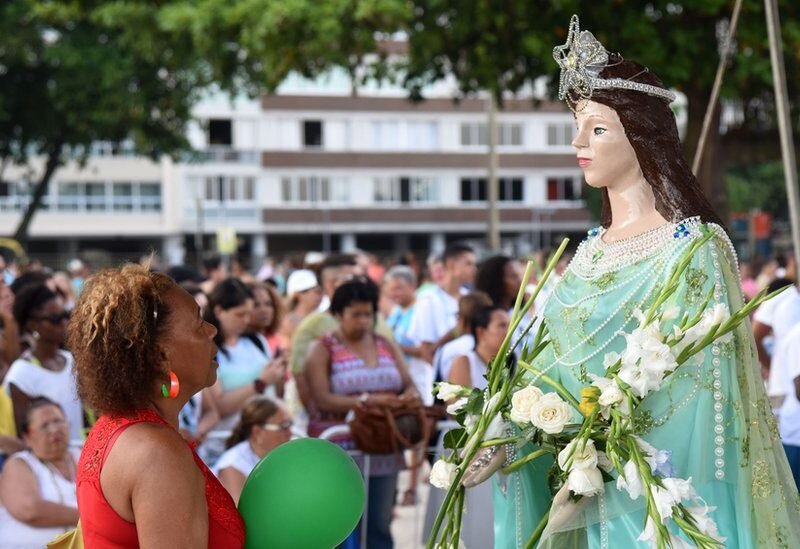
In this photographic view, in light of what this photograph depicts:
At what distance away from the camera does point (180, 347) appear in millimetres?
2996

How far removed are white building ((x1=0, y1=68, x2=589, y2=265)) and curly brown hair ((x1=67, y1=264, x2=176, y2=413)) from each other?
49.1m

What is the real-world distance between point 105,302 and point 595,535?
4.75 ft

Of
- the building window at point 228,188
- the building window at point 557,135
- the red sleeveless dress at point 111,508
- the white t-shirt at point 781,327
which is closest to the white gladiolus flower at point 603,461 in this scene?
the red sleeveless dress at point 111,508

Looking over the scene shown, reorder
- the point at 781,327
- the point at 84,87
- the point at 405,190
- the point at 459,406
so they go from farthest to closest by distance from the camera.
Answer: the point at 405,190
the point at 84,87
the point at 781,327
the point at 459,406

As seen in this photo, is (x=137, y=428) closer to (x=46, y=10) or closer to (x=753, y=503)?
(x=753, y=503)

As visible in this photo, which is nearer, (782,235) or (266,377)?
(266,377)

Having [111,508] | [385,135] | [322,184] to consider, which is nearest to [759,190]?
[385,135]

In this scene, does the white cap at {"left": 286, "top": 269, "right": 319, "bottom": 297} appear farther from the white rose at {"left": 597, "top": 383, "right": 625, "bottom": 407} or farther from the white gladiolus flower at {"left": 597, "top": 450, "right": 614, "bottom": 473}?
the white rose at {"left": 597, "top": 383, "right": 625, "bottom": 407}

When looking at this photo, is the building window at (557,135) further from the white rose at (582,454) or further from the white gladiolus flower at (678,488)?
the white gladiolus flower at (678,488)

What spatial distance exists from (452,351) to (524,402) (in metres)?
4.01

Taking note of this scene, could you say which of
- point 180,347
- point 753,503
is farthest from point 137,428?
point 753,503

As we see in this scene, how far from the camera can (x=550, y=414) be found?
3.21 meters

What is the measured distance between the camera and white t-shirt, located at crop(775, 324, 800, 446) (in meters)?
6.46

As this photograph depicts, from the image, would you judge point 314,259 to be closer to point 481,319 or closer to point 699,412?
point 481,319
